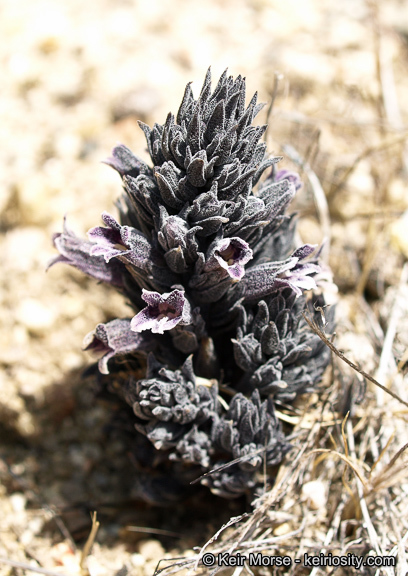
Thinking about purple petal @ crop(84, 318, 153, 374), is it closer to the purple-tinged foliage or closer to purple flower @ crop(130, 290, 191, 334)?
the purple-tinged foliage

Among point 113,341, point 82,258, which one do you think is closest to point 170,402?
point 113,341

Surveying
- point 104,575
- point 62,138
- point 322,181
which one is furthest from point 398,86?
point 104,575

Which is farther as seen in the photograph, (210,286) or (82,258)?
(82,258)

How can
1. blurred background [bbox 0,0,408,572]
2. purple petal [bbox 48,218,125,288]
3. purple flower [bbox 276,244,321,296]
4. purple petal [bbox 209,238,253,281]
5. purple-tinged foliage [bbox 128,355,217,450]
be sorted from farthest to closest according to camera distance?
blurred background [bbox 0,0,408,572]
purple petal [bbox 48,218,125,288]
purple-tinged foliage [bbox 128,355,217,450]
purple flower [bbox 276,244,321,296]
purple petal [bbox 209,238,253,281]

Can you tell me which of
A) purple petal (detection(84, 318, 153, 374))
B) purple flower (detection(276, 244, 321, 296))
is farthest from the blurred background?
purple petal (detection(84, 318, 153, 374))
